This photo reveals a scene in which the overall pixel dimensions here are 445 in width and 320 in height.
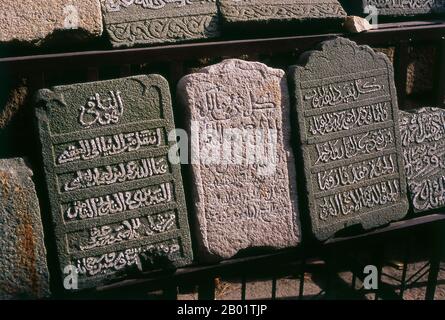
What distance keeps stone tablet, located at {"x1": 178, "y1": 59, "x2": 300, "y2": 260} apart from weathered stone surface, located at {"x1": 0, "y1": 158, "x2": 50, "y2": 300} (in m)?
0.73

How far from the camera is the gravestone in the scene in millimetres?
3324

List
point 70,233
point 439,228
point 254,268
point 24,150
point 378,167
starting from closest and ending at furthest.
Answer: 1. point 70,233
2. point 24,150
3. point 254,268
4. point 378,167
5. point 439,228

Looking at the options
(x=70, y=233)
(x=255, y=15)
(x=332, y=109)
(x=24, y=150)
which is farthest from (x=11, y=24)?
(x=332, y=109)

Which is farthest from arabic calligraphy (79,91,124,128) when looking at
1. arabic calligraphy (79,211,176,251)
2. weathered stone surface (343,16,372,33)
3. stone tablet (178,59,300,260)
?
weathered stone surface (343,16,372,33)

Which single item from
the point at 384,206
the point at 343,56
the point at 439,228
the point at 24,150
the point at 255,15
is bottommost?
the point at 439,228

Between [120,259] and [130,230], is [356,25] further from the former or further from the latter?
[120,259]

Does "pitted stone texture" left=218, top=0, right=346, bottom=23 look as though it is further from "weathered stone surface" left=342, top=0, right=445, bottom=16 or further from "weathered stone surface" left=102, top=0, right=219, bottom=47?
"weathered stone surface" left=342, top=0, right=445, bottom=16

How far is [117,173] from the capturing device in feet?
8.62

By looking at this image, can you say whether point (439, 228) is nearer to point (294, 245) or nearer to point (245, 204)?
point (294, 245)

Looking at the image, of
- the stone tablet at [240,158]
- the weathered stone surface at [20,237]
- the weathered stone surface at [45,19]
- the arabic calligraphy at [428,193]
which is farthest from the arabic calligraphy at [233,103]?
the arabic calligraphy at [428,193]

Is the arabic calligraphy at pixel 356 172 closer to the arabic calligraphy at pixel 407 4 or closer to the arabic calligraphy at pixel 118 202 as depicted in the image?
the arabic calligraphy at pixel 118 202

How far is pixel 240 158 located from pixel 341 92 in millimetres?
660

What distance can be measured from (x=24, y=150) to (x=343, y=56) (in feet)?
5.45

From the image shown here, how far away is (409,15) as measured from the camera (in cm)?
367
